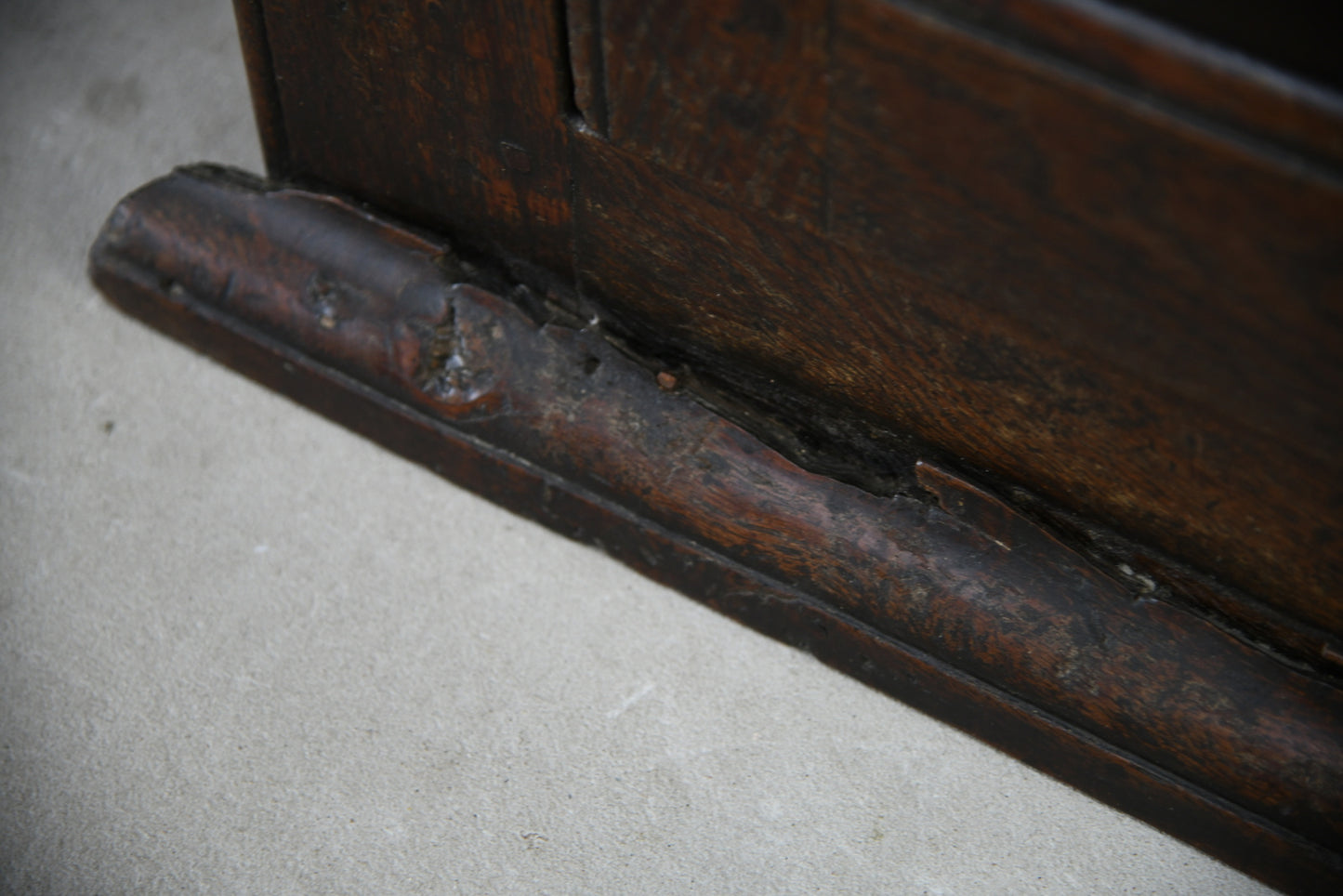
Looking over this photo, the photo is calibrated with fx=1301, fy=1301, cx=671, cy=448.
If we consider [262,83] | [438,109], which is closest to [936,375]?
[438,109]

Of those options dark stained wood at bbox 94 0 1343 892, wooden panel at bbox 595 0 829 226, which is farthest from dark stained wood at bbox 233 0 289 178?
wooden panel at bbox 595 0 829 226

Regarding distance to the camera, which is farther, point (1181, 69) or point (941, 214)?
point (941, 214)

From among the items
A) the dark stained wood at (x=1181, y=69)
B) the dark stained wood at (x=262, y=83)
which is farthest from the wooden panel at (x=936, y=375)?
the dark stained wood at (x=262, y=83)

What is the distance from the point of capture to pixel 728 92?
0.99 m

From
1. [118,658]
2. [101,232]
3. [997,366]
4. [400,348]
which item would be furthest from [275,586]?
[997,366]

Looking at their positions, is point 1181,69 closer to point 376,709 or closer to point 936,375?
point 936,375

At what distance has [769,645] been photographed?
126 centimetres

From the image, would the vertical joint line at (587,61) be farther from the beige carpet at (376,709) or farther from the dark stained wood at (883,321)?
the beige carpet at (376,709)

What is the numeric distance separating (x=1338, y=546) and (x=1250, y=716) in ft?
0.56

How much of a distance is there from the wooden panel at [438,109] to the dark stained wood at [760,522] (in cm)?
5

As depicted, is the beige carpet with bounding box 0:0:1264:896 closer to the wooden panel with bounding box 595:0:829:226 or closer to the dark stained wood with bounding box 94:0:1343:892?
the dark stained wood with bounding box 94:0:1343:892

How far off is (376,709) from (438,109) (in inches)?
22.1

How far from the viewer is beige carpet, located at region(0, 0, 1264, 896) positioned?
113 centimetres

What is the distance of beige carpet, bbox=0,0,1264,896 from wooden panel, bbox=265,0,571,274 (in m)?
0.28
